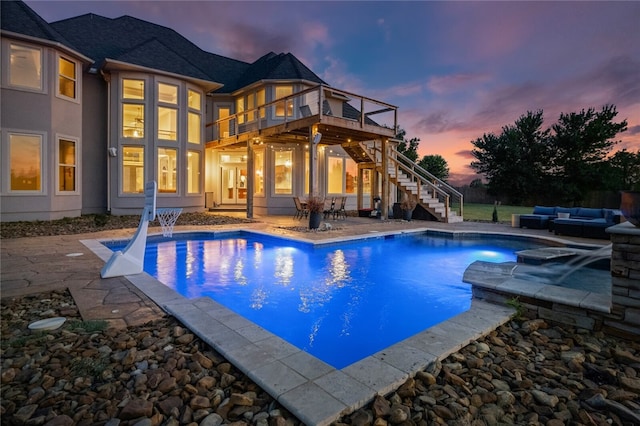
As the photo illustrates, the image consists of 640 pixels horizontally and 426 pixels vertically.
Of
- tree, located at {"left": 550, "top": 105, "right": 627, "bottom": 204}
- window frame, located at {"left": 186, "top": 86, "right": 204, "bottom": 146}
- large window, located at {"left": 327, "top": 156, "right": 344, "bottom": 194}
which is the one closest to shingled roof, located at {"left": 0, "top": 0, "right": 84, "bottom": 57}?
window frame, located at {"left": 186, "top": 86, "right": 204, "bottom": 146}

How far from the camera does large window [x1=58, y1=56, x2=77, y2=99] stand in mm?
10880

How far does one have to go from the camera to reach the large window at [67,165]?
11.0 m

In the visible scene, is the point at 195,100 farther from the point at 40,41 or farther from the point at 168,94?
the point at 40,41

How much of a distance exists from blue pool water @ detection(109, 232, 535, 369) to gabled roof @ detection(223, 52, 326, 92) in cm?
861

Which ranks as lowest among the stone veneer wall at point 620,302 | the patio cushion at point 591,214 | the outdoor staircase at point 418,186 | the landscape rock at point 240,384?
the landscape rock at point 240,384

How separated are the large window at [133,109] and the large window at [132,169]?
0.56 metres

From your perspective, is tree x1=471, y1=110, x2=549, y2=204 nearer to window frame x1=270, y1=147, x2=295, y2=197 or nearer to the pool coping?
window frame x1=270, y1=147, x2=295, y2=197

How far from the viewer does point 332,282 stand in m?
5.62

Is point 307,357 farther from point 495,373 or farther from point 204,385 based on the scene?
point 495,373

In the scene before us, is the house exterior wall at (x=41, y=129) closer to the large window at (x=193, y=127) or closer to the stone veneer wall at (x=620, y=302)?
the large window at (x=193, y=127)

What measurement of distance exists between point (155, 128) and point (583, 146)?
1098 inches

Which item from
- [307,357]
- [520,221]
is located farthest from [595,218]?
[307,357]

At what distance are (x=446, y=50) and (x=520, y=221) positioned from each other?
9064 mm

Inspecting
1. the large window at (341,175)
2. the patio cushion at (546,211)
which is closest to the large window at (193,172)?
the large window at (341,175)
